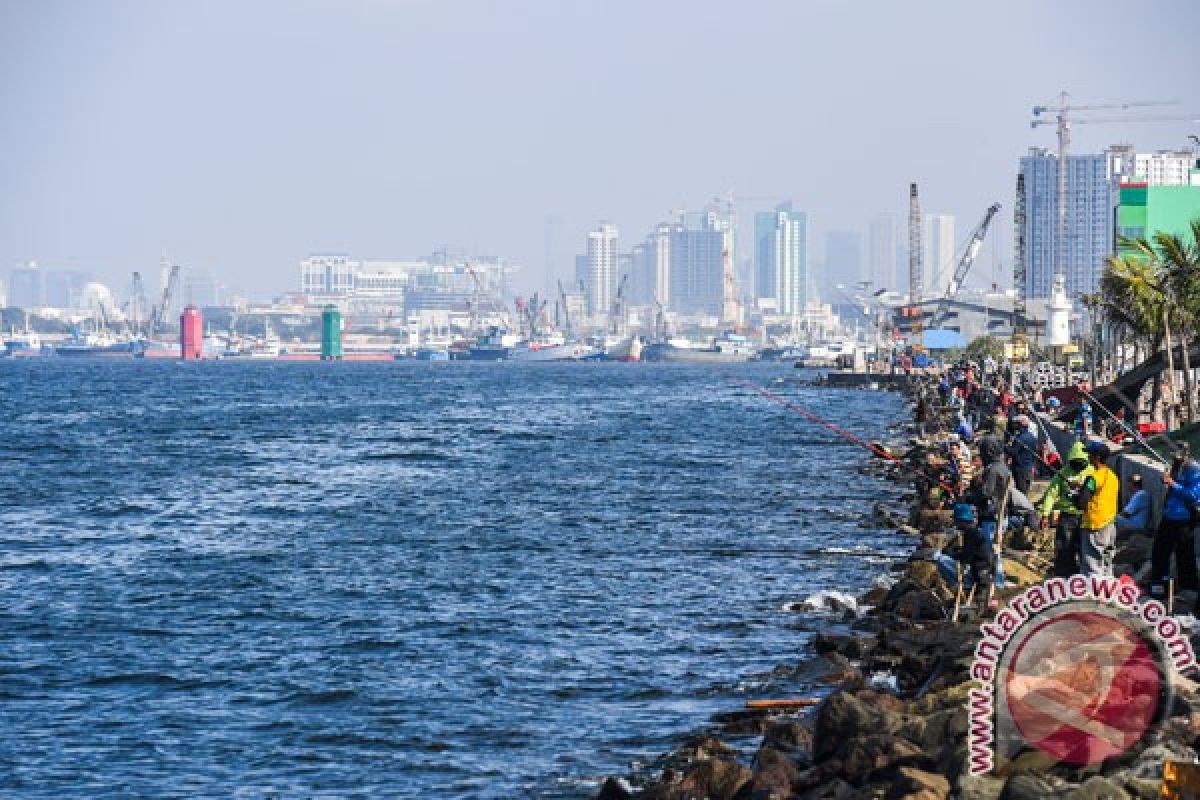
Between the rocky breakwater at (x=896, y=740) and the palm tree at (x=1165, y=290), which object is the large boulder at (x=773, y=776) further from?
the palm tree at (x=1165, y=290)

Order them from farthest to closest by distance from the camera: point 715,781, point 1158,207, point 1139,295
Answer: point 1158,207, point 1139,295, point 715,781

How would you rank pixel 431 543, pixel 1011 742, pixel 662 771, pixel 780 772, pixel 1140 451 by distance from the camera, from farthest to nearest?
Answer: pixel 431 543 → pixel 1140 451 → pixel 662 771 → pixel 780 772 → pixel 1011 742

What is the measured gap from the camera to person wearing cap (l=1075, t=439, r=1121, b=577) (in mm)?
17438

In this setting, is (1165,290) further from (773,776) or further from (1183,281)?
(773,776)

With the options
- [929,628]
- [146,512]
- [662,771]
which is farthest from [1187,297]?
[662,771]

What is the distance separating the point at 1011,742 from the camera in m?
11.8

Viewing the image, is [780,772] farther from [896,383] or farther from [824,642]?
[896,383]

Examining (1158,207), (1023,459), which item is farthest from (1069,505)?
(1158,207)

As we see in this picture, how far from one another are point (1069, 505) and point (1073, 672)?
734 cm

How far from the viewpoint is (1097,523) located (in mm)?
17422

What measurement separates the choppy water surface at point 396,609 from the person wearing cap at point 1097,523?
3514 mm

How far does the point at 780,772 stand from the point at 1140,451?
1733 cm

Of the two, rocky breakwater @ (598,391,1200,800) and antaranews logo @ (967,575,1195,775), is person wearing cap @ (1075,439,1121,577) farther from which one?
antaranews logo @ (967,575,1195,775)

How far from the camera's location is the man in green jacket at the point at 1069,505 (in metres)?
18.1
